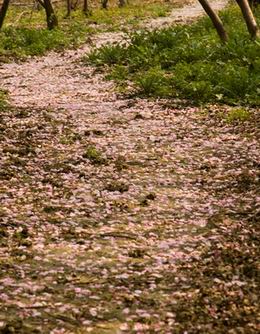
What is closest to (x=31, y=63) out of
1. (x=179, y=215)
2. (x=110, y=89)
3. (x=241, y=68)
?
(x=110, y=89)

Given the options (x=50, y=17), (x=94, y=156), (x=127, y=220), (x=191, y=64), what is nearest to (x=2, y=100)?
(x=94, y=156)

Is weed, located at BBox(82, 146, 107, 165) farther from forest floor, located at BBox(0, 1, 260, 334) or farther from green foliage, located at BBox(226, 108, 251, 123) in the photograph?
green foliage, located at BBox(226, 108, 251, 123)

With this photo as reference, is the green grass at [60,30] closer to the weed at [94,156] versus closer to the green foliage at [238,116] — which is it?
the green foliage at [238,116]

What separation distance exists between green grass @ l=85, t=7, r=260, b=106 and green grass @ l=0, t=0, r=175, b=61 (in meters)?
4.36

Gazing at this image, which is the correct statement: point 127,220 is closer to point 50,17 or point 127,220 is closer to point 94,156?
point 94,156

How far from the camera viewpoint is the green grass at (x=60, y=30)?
30.0 meters

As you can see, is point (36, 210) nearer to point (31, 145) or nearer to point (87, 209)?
point (87, 209)

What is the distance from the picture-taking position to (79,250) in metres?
8.03

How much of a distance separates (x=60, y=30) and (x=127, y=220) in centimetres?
2846

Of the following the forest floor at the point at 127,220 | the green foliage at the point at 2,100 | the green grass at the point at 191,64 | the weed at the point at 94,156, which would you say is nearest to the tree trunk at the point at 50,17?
the green grass at the point at 191,64

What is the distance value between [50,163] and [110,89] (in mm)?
8800

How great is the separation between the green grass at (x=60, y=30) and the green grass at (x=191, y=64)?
14.3ft

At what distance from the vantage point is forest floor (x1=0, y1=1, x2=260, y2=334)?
6.36 m

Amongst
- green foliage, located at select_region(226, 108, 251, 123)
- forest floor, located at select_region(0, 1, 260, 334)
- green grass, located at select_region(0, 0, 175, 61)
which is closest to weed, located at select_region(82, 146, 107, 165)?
forest floor, located at select_region(0, 1, 260, 334)
